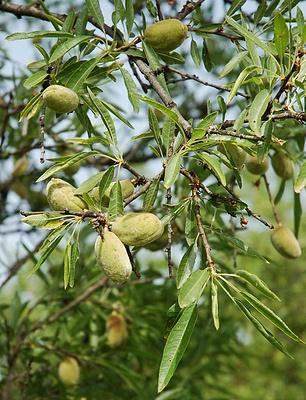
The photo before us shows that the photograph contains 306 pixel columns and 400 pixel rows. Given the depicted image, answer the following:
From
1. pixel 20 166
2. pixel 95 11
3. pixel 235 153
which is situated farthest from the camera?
pixel 20 166

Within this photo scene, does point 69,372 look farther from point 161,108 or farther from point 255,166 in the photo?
point 161,108

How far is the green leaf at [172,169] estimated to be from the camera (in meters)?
0.76

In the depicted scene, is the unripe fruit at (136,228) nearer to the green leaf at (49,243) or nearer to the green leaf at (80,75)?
the green leaf at (49,243)

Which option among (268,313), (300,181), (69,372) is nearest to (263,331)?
(268,313)

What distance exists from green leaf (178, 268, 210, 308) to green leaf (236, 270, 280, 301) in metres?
0.05

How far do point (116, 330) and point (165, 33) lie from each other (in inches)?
31.0

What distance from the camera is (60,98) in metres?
0.87

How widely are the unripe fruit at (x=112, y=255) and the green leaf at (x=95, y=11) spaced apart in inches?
13.1

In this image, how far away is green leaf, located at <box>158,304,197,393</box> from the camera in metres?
0.76

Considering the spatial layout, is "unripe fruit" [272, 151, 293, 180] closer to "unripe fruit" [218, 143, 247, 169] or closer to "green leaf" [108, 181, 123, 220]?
"unripe fruit" [218, 143, 247, 169]

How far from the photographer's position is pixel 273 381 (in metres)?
4.42

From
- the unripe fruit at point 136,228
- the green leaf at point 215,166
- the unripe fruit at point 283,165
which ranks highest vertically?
the green leaf at point 215,166

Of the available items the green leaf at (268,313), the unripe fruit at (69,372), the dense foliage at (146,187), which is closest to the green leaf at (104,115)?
the dense foliage at (146,187)

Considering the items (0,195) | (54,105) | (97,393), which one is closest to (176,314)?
(54,105)
